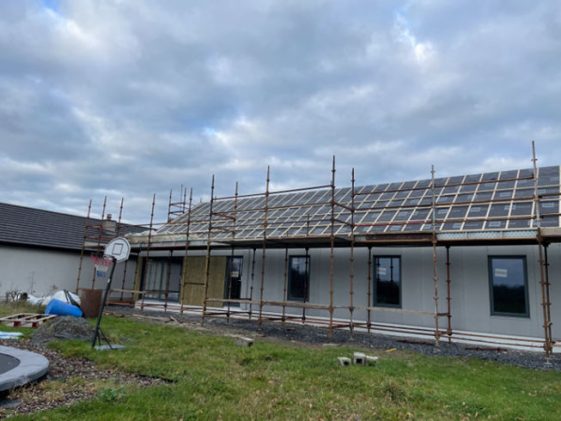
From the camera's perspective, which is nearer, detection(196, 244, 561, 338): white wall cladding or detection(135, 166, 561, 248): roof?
detection(196, 244, 561, 338): white wall cladding

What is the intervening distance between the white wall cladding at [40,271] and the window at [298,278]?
482 inches

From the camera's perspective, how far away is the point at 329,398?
6047mm

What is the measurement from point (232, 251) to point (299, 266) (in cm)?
333

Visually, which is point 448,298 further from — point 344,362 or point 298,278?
point 298,278

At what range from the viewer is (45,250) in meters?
21.9

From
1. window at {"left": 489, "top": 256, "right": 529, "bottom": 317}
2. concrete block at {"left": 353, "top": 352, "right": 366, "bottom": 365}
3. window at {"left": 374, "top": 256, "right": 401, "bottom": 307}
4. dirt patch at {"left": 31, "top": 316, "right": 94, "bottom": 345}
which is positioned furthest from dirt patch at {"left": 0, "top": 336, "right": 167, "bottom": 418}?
Result: window at {"left": 489, "top": 256, "right": 529, "bottom": 317}

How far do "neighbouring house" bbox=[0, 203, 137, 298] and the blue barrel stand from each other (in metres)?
6.88

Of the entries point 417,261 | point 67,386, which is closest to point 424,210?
point 417,261

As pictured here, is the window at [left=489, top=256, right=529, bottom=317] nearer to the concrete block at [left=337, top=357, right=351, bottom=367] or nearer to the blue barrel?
the concrete block at [left=337, top=357, right=351, bottom=367]

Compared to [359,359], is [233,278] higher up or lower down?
higher up

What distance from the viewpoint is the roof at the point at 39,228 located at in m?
21.1

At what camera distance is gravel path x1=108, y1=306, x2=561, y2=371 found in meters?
9.98

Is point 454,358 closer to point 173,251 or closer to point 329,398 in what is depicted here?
point 329,398

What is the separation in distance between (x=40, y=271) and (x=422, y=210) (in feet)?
61.6
